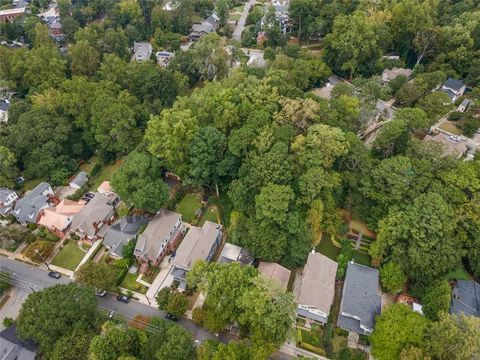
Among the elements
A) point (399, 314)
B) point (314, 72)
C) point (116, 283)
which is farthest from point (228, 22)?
point (399, 314)

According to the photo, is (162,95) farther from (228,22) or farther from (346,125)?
(228,22)

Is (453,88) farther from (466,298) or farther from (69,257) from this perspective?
(69,257)

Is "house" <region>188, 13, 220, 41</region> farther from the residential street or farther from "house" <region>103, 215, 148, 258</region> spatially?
"house" <region>103, 215, 148, 258</region>

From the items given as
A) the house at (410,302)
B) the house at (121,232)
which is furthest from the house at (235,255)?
the house at (410,302)

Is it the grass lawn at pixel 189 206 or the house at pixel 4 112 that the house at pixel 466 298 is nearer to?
the grass lawn at pixel 189 206

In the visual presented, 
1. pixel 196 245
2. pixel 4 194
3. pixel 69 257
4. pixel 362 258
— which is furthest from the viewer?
pixel 4 194

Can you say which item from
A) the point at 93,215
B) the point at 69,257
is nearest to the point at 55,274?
the point at 69,257
